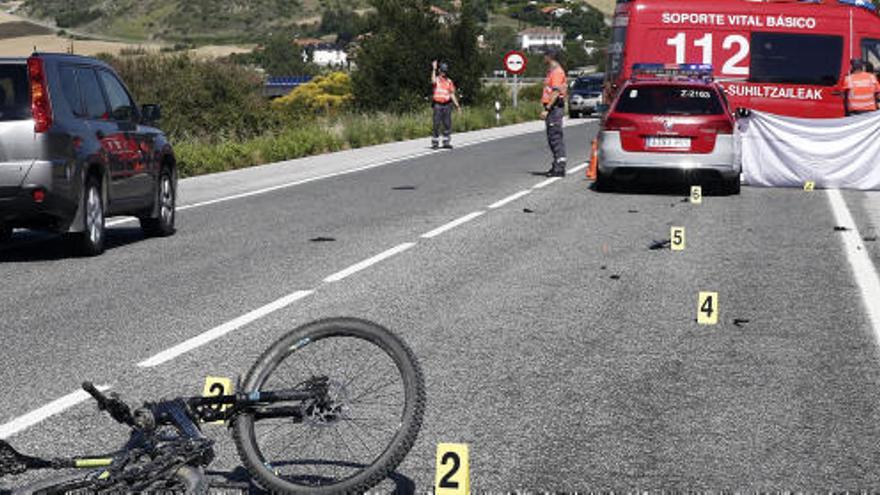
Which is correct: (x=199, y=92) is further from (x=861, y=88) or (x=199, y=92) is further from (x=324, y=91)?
(x=324, y=91)

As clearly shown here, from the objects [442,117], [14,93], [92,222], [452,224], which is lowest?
[442,117]

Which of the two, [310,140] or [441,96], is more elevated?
[441,96]

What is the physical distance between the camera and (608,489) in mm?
5520

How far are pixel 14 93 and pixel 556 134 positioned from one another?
11858 millimetres

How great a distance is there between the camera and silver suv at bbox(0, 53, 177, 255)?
1230 cm

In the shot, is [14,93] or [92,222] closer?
[14,93]

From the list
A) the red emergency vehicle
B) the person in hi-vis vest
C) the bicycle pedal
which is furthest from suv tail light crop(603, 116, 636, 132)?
the bicycle pedal

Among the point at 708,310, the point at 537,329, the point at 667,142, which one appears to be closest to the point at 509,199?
the point at 667,142

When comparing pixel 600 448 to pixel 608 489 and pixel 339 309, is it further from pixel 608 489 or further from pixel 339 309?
pixel 339 309

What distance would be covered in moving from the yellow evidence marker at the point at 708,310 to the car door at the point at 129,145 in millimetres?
6412

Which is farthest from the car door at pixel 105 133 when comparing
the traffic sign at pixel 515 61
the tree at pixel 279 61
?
the tree at pixel 279 61

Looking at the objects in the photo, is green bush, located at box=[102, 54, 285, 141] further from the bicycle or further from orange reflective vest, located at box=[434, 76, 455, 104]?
the bicycle

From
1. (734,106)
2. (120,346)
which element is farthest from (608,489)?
(734,106)

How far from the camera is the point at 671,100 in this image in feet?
67.7
